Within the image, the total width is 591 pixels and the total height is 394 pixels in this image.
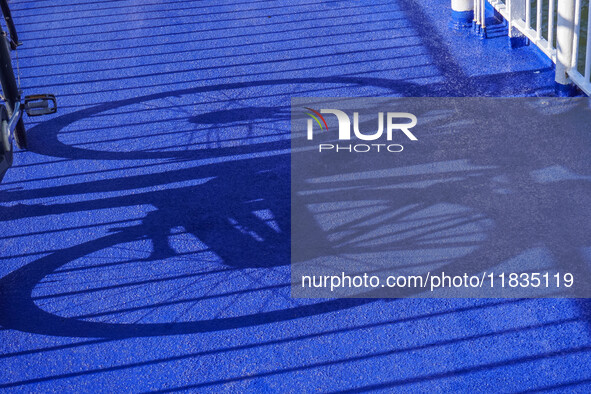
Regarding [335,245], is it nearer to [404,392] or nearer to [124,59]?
[404,392]

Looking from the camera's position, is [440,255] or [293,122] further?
[293,122]

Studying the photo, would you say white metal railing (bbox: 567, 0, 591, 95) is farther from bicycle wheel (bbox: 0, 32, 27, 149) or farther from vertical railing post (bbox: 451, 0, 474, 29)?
bicycle wheel (bbox: 0, 32, 27, 149)

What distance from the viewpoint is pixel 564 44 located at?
19.7ft

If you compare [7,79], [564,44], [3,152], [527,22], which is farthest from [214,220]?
[527,22]

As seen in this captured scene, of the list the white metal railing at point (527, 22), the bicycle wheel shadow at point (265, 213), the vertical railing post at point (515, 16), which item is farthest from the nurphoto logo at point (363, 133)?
the vertical railing post at point (515, 16)

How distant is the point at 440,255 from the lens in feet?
15.6

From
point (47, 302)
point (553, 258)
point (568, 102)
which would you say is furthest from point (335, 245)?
point (568, 102)

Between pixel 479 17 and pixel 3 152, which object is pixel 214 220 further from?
pixel 479 17

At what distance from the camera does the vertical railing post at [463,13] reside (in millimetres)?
7637

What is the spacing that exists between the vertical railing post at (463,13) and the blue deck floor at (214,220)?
0.16 m

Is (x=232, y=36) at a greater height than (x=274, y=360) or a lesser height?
greater

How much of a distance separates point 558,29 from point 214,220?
125 inches

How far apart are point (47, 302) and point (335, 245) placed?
6.16 ft

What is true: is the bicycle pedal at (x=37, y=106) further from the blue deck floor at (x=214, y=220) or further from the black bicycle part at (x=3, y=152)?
the blue deck floor at (x=214, y=220)
